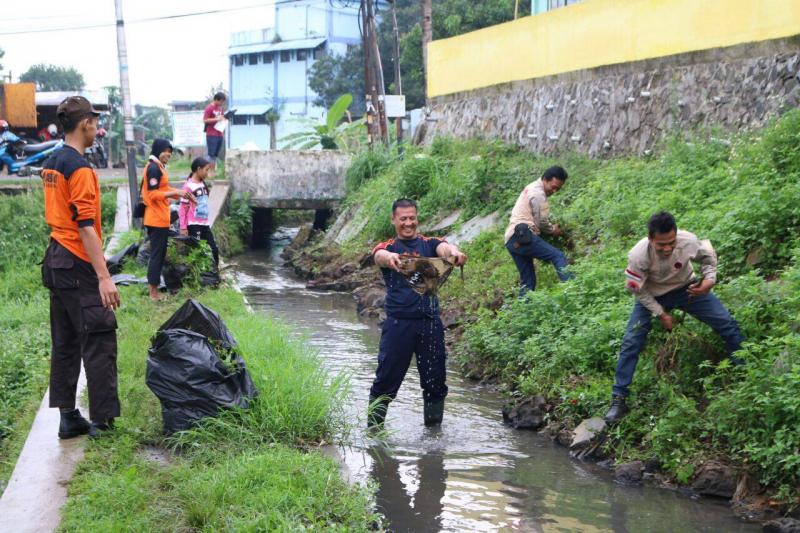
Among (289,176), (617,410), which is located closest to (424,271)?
(617,410)

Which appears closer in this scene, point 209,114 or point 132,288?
point 132,288

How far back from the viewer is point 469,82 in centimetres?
2183

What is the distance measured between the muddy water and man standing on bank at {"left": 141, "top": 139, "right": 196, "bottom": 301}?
133 inches

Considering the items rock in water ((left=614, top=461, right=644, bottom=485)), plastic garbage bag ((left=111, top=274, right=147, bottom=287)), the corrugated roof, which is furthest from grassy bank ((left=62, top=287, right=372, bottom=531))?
the corrugated roof

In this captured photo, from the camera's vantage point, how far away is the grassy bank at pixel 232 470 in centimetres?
490

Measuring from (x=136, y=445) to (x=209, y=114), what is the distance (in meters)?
13.7

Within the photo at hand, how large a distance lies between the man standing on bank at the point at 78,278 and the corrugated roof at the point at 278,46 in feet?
152

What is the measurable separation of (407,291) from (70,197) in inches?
98.6

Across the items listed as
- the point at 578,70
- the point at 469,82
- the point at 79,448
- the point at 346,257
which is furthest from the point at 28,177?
the point at 79,448

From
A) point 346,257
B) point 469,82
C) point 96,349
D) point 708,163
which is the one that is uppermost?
point 469,82

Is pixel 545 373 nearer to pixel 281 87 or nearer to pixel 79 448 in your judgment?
pixel 79 448

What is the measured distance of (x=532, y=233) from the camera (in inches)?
414

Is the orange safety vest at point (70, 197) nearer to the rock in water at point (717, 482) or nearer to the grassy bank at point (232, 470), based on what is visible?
the grassy bank at point (232, 470)

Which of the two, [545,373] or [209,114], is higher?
[209,114]
